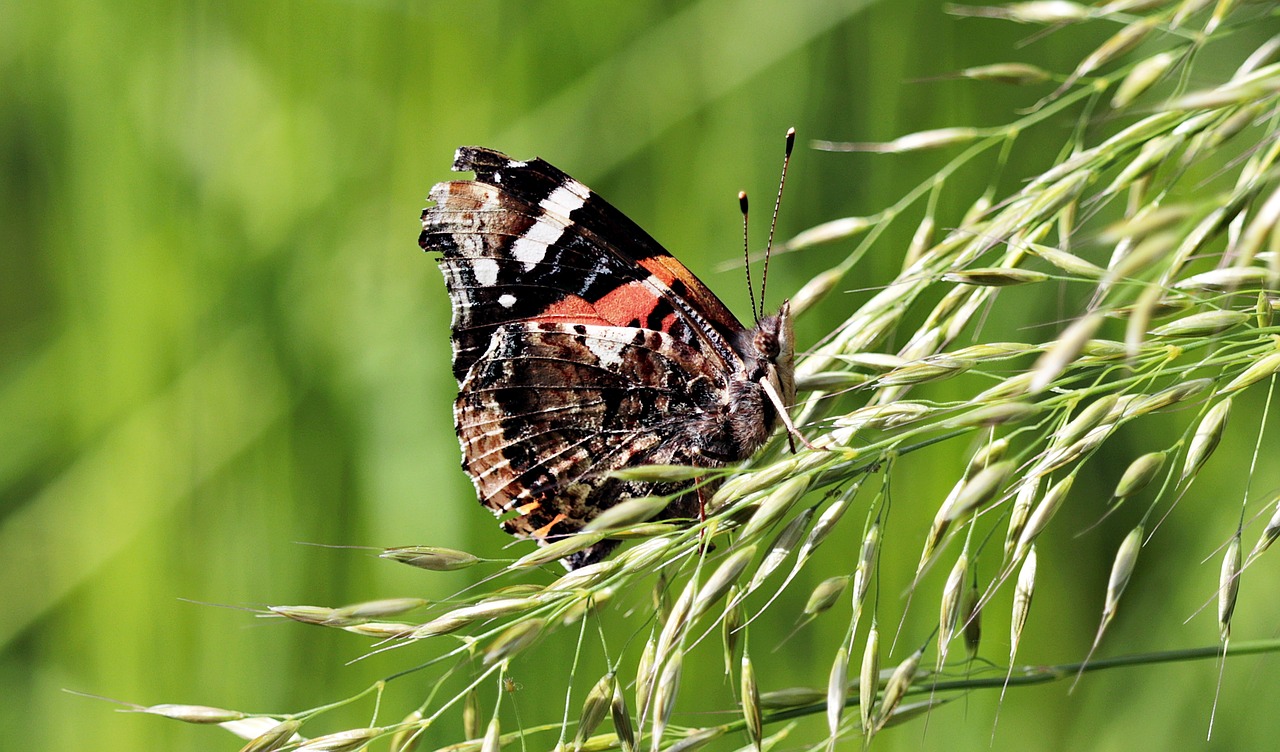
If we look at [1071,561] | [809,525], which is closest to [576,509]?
[809,525]

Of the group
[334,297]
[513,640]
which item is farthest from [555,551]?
[334,297]

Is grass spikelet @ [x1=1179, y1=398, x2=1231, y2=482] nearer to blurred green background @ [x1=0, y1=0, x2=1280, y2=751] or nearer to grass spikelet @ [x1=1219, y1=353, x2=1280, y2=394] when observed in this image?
grass spikelet @ [x1=1219, y1=353, x2=1280, y2=394]

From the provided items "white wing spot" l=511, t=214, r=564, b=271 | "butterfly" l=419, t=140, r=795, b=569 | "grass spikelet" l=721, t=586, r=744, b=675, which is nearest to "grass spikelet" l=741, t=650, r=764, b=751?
"grass spikelet" l=721, t=586, r=744, b=675

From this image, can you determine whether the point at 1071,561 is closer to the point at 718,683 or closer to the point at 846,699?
the point at 718,683

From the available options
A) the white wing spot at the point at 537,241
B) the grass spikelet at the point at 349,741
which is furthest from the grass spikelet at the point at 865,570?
the white wing spot at the point at 537,241

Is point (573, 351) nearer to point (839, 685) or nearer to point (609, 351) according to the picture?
point (609, 351)

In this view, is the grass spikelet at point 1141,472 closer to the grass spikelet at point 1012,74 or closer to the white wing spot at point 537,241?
the grass spikelet at point 1012,74
